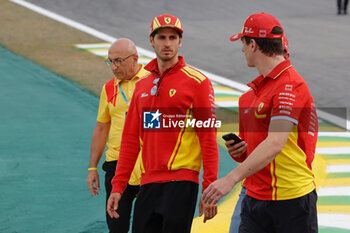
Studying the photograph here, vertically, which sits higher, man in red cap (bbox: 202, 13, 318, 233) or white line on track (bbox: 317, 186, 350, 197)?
man in red cap (bbox: 202, 13, 318, 233)

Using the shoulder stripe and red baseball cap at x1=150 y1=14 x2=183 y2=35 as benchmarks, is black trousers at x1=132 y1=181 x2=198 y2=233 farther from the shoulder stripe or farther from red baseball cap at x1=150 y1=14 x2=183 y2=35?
red baseball cap at x1=150 y1=14 x2=183 y2=35

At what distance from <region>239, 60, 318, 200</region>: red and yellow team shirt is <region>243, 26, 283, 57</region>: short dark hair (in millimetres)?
111

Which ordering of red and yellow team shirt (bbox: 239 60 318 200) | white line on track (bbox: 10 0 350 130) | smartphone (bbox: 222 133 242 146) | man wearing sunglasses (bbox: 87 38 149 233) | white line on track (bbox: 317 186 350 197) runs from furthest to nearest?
white line on track (bbox: 10 0 350 130), white line on track (bbox: 317 186 350 197), man wearing sunglasses (bbox: 87 38 149 233), smartphone (bbox: 222 133 242 146), red and yellow team shirt (bbox: 239 60 318 200)

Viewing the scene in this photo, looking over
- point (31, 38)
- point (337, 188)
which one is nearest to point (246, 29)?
point (337, 188)

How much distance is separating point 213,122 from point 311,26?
62.1 ft

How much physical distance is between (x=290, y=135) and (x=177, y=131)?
1104 mm

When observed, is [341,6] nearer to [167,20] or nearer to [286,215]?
[167,20]

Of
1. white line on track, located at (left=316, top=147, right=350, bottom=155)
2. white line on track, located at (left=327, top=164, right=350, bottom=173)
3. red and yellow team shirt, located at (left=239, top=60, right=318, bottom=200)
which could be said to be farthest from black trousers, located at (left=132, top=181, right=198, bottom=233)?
white line on track, located at (left=316, top=147, right=350, bottom=155)

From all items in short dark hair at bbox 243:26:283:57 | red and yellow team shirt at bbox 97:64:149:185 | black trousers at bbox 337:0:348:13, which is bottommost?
red and yellow team shirt at bbox 97:64:149:185

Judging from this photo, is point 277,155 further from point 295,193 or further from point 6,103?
point 6,103

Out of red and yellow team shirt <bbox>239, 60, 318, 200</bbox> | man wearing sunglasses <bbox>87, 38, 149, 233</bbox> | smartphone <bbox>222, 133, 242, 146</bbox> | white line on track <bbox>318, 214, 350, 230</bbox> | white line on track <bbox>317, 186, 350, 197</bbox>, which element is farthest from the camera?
white line on track <bbox>317, 186, 350, 197</bbox>

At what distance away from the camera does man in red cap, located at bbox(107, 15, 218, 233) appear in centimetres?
518

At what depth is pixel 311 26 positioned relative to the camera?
23219 millimetres

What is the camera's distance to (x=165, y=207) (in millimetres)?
5164
